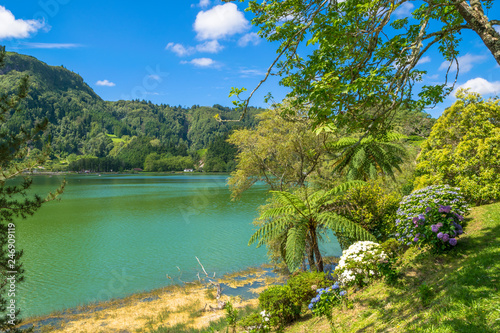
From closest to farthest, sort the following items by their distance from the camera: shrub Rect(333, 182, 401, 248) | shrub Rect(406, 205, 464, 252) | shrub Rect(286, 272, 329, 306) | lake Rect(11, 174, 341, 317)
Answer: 1. shrub Rect(406, 205, 464, 252)
2. shrub Rect(286, 272, 329, 306)
3. shrub Rect(333, 182, 401, 248)
4. lake Rect(11, 174, 341, 317)

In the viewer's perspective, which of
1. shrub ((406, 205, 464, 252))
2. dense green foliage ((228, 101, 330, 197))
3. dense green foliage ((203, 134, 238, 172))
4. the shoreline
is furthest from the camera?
dense green foliage ((203, 134, 238, 172))

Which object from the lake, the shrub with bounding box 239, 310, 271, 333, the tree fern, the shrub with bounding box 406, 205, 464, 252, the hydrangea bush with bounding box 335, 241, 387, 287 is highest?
the tree fern

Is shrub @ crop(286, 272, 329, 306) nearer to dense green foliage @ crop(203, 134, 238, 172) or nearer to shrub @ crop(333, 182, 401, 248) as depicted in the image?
shrub @ crop(333, 182, 401, 248)

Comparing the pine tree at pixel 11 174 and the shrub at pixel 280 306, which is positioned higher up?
the pine tree at pixel 11 174

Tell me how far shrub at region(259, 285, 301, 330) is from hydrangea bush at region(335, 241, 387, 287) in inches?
43.2

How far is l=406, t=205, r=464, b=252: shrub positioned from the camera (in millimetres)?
4629

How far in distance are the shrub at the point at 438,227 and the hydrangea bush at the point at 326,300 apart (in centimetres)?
167

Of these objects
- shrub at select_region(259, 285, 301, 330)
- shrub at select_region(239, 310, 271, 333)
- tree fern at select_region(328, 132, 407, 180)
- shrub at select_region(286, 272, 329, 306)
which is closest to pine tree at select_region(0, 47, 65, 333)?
shrub at select_region(239, 310, 271, 333)

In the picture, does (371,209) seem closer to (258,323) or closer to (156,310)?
(258,323)

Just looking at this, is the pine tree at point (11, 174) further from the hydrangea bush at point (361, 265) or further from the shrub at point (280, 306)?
the hydrangea bush at point (361, 265)

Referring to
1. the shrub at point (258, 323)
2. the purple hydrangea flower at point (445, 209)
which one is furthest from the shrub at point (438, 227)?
the shrub at point (258, 323)

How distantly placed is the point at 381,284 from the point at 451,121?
Answer: 7.02 metres

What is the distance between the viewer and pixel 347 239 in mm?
9312

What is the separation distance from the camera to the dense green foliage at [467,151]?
7320mm
